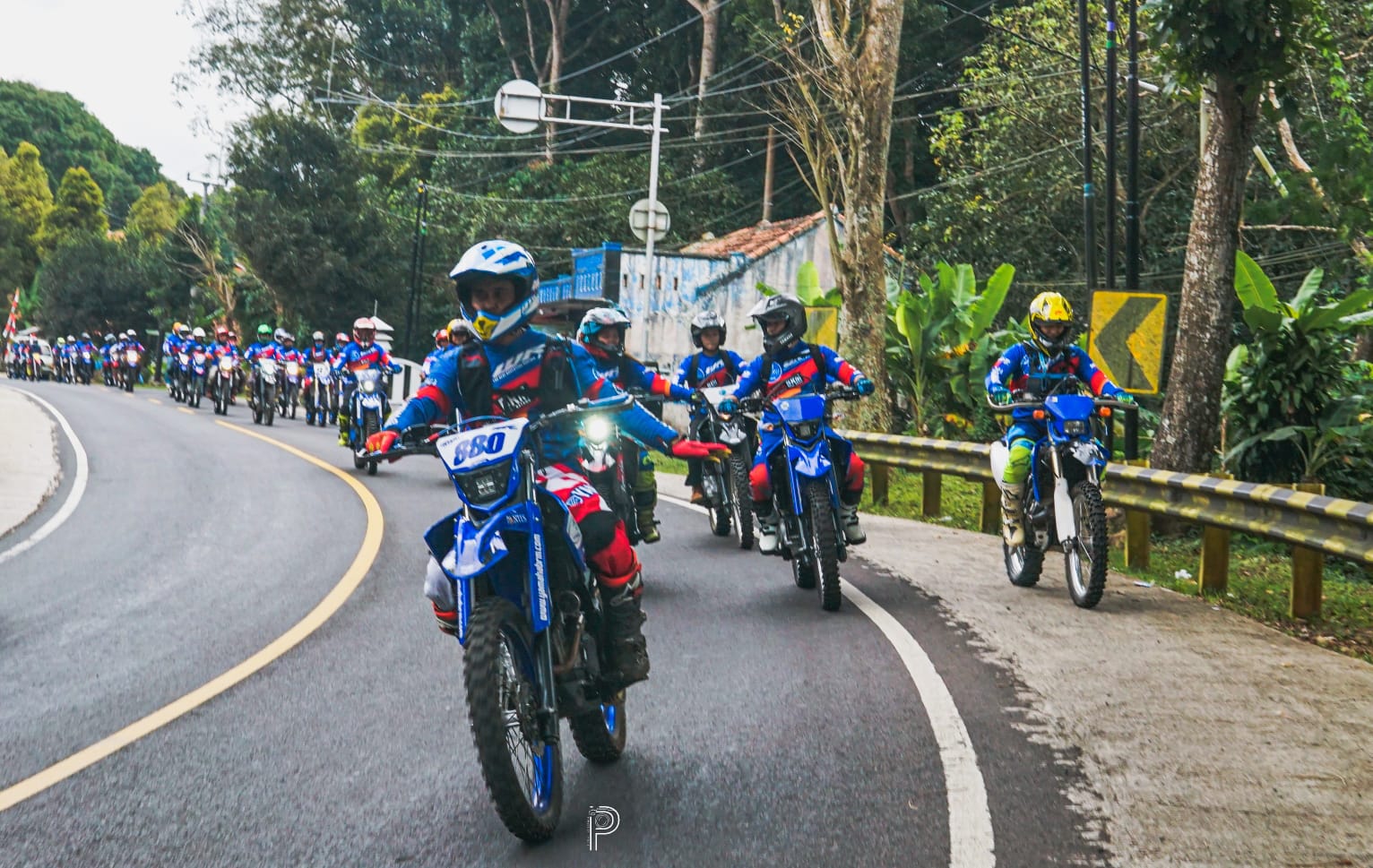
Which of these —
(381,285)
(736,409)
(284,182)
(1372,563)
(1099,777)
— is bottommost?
(1099,777)

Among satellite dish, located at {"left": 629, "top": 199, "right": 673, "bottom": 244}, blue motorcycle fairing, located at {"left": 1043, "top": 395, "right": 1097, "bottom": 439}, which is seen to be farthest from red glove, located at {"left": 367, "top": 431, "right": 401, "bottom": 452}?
satellite dish, located at {"left": 629, "top": 199, "right": 673, "bottom": 244}

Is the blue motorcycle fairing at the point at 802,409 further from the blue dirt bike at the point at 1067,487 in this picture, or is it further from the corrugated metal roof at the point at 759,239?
the corrugated metal roof at the point at 759,239

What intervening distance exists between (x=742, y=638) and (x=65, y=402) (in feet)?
105

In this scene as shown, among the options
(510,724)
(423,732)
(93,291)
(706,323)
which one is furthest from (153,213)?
(510,724)

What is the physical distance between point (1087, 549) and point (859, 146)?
13.1m

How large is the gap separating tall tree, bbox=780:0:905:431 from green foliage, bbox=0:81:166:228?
106 meters

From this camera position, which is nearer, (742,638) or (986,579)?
(742,638)

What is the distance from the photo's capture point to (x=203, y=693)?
7301mm

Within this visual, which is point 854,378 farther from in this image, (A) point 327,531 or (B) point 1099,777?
(A) point 327,531

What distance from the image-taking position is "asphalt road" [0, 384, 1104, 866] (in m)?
4.95

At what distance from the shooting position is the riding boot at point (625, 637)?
5605mm

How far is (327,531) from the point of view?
14.0 m

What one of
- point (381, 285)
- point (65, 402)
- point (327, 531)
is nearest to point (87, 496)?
point (327, 531)

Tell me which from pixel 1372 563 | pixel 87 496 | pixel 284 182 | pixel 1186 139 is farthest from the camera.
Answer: pixel 284 182
